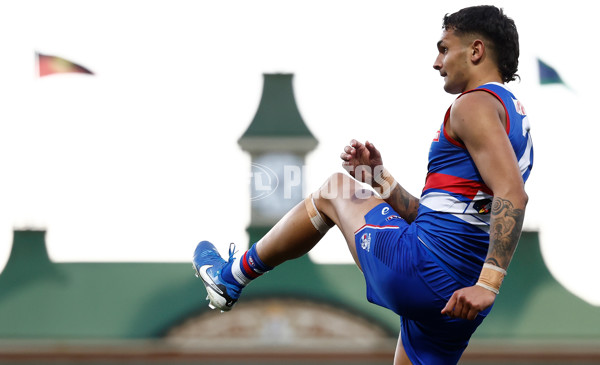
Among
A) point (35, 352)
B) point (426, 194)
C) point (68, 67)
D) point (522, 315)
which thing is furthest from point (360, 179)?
point (522, 315)

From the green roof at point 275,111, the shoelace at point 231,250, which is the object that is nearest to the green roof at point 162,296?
the green roof at point 275,111

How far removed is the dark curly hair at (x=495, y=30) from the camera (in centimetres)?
239

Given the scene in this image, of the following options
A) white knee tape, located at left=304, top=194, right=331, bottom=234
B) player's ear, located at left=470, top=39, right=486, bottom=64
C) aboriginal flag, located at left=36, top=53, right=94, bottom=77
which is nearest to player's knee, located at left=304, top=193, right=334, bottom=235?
white knee tape, located at left=304, top=194, right=331, bottom=234

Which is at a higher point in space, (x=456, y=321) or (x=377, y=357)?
(x=456, y=321)

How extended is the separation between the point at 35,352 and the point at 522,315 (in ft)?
58.7

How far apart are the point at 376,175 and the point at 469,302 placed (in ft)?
2.56

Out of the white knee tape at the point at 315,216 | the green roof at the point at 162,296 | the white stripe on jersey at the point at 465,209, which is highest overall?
the white stripe on jersey at the point at 465,209

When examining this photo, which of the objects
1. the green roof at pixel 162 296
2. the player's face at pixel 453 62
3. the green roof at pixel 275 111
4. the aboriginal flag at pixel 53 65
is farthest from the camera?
the green roof at pixel 275 111

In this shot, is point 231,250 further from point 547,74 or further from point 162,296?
point 162,296

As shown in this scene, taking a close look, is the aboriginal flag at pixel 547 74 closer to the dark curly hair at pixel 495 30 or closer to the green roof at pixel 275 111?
the dark curly hair at pixel 495 30

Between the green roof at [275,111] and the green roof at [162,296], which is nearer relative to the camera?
the green roof at [162,296]

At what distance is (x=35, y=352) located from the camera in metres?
10.7

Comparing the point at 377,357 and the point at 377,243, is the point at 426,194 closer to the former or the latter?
the point at 377,243

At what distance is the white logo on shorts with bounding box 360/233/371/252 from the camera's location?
240 centimetres
